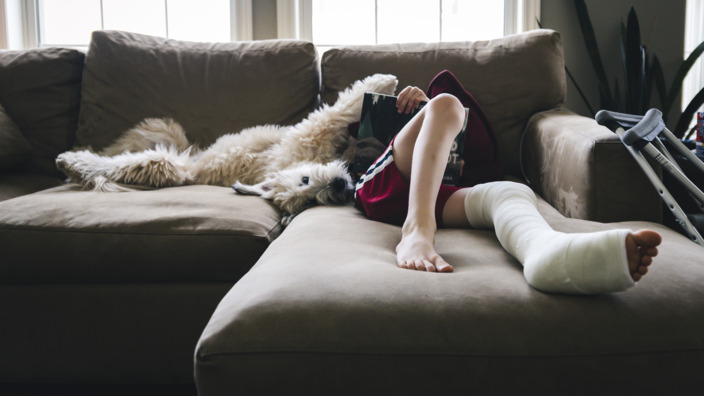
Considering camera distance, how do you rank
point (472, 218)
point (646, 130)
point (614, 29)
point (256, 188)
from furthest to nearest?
point (614, 29), point (256, 188), point (472, 218), point (646, 130)

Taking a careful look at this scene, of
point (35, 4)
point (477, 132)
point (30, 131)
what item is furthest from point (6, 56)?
point (477, 132)

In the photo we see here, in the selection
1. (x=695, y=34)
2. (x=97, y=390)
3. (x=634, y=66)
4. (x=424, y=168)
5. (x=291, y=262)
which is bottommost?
(x=97, y=390)

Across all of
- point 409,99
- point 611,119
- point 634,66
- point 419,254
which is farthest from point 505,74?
point 419,254

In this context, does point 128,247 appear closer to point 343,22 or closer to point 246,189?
point 246,189

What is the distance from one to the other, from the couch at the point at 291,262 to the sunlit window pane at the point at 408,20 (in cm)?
76

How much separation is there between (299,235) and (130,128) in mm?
1240

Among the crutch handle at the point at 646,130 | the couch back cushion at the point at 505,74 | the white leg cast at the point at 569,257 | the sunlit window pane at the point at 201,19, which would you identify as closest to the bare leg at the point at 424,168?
the white leg cast at the point at 569,257

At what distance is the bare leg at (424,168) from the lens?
1.05 meters

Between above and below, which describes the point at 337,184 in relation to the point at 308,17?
below

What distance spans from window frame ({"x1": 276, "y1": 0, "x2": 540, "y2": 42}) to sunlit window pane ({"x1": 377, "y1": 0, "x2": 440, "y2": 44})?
1.24 ft

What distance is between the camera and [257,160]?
1.87 m

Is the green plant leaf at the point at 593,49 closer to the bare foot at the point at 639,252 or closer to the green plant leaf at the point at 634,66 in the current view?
the green plant leaf at the point at 634,66

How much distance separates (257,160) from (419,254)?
1.00 m

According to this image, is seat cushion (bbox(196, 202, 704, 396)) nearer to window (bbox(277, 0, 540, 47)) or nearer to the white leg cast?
the white leg cast
